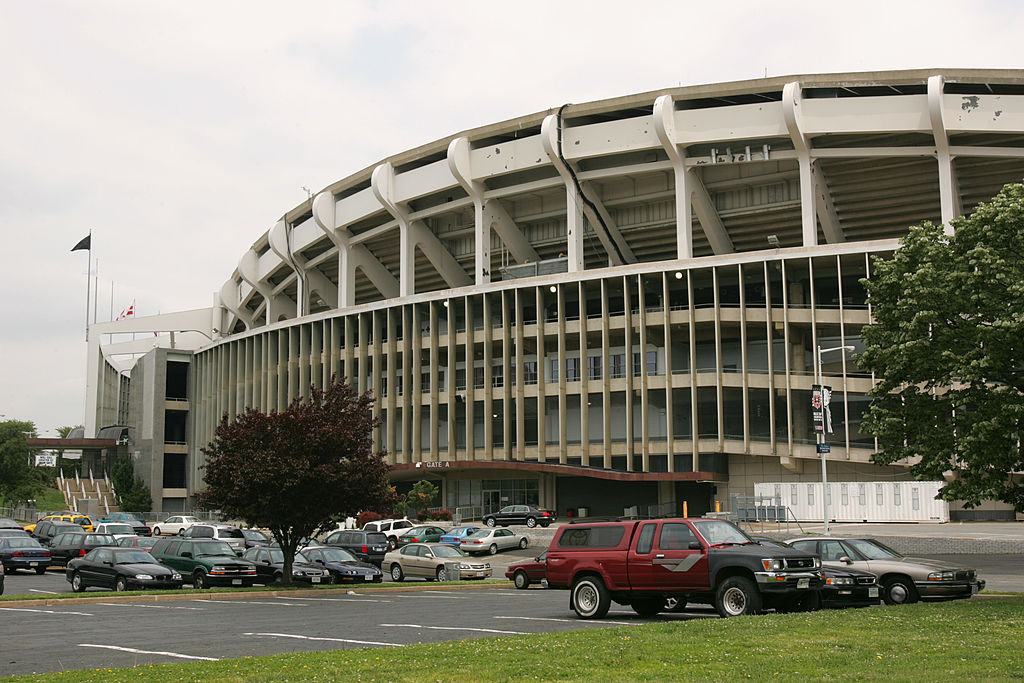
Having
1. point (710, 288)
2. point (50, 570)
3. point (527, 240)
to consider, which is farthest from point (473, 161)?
point (50, 570)

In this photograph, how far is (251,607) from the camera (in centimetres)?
2317

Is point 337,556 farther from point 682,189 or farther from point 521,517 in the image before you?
point 682,189

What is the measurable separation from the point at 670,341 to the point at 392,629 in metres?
39.9

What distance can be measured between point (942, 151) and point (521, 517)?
88.0 ft

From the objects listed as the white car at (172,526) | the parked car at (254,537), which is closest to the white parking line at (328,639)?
the parked car at (254,537)

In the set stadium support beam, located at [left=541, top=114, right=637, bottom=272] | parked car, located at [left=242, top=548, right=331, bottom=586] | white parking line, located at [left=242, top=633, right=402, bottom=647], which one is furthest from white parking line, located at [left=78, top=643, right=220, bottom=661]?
stadium support beam, located at [left=541, top=114, right=637, bottom=272]

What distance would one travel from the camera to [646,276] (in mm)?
56438

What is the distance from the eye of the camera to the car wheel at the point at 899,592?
20422mm

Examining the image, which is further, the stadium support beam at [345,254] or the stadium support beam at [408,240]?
the stadium support beam at [345,254]

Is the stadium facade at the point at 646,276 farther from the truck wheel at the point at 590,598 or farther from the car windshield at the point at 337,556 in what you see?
the truck wheel at the point at 590,598

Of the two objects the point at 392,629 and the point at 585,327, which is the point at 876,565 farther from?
the point at 585,327

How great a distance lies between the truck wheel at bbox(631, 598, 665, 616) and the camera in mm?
18578

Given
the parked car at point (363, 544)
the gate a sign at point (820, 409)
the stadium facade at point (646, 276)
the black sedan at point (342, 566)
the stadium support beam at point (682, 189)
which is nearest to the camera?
the black sedan at point (342, 566)

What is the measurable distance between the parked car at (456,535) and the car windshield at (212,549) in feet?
44.8
